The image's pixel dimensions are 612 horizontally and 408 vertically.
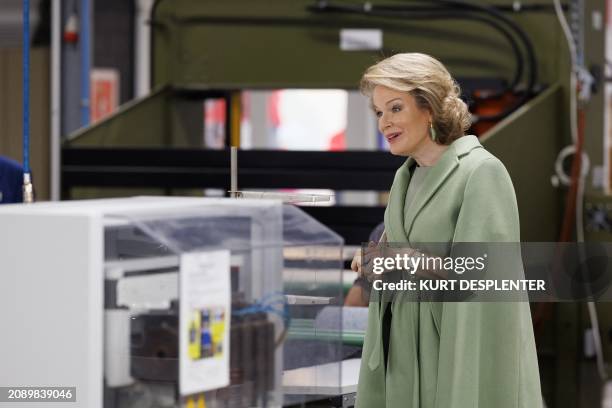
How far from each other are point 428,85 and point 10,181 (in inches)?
87.7

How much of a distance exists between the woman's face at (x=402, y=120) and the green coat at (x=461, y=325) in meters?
0.08

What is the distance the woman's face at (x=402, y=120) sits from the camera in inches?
98.7

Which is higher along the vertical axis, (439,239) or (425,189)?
(425,189)

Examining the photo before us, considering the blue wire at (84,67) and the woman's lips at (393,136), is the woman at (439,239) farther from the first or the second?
the blue wire at (84,67)

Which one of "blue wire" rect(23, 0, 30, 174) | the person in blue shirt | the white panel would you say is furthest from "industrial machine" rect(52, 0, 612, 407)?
the white panel

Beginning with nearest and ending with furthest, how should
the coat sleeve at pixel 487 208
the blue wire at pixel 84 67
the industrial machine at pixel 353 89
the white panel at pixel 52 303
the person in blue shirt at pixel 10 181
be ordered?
the white panel at pixel 52 303, the coat sleeve at pixel 487 208, the person in blue shirt at pixel 10 181, the industrial machine at pixel 353 89, the blue wire at pixel 84 67

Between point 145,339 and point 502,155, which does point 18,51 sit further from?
point 145,339

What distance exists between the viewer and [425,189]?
2.48 m

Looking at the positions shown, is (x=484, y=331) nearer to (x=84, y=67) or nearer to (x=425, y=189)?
(x=425, y=189)

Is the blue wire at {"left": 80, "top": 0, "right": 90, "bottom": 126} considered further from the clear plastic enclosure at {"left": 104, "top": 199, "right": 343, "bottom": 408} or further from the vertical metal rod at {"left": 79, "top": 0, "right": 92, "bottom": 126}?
the clear plastic enclosure at {"left": 104, "top": 199, "right": 343, "bottom": 408}

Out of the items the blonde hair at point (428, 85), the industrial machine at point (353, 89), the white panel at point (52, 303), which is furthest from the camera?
the industrial machine at point (353, 89)

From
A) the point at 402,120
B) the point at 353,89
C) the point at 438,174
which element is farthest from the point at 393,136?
the point at 353,89

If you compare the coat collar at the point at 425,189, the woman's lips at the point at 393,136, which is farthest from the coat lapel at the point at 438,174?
the woman's lips at the point at 393,136

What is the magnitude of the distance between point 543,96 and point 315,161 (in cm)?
115
